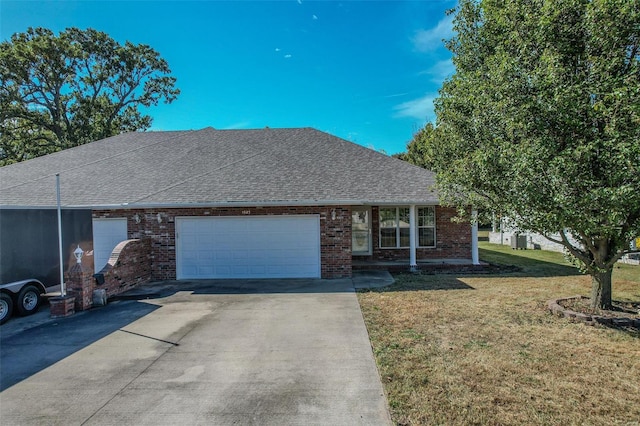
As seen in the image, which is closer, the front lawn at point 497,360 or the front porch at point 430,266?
the front lawn at point 497,360

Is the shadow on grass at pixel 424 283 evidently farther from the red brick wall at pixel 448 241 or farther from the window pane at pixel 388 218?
the window pane at pixel 388 218

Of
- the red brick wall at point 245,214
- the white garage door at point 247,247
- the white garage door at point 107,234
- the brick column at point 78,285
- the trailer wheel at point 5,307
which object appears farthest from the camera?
the white garage door at point 107,234

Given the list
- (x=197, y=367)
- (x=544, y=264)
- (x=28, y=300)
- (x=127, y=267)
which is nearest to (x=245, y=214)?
(x=127, y=267)

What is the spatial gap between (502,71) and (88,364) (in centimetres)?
824

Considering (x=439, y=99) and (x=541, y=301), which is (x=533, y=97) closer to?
(x=439, y=99)

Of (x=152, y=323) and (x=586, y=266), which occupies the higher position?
(x=586, y=266)

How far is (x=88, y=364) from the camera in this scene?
5121 millimetres

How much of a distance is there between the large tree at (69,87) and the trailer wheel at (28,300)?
2312 centimetres

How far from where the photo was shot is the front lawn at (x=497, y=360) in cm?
372

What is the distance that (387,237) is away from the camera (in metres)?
13.7

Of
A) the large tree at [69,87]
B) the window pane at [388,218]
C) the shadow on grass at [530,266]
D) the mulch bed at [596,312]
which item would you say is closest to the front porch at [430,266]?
the shadow on grass at [530,266]

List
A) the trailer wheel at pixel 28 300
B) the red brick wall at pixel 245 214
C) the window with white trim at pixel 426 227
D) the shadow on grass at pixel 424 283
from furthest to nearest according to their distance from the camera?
the window with white trim at pixel 426 227 < the red brick wall at pixel 245 214 < the shadow on grass at pixel 424 283 < the trailer wheel at pixel 28 300

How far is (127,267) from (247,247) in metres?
3.43

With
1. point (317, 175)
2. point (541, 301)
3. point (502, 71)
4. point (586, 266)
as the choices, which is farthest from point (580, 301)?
point (317, 175)
